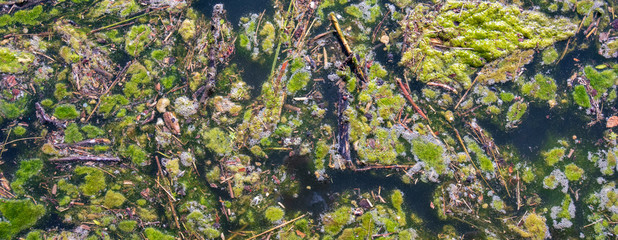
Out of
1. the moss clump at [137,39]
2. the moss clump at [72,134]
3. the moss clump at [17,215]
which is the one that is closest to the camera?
the moss clump at [17,215]

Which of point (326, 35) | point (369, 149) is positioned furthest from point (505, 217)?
point (326, 35)

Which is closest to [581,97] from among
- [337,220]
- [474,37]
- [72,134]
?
[474,37]

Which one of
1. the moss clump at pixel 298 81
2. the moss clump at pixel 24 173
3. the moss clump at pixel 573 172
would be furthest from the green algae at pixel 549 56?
the moss clump at pixel 24 173

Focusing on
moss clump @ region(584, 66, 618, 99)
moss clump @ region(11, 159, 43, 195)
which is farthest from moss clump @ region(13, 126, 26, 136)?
moss clump @ region(584, 66, 618, 99)

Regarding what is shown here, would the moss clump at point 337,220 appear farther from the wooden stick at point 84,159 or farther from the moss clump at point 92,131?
the moss clump at point 92,131

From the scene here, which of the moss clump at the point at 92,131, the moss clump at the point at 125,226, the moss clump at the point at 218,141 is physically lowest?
the moss clump at the point at 125,226

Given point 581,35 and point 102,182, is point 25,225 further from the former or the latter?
point 581,35
